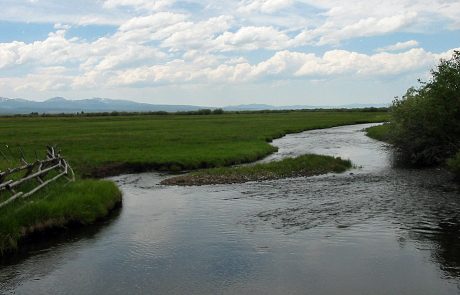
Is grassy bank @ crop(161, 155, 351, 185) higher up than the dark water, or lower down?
higher up

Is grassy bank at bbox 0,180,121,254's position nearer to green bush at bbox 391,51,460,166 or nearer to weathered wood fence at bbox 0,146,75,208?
weathered wood fence at bbox 0,146,75,208

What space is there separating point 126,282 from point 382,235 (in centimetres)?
1002

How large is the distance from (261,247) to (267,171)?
17305 millimetres

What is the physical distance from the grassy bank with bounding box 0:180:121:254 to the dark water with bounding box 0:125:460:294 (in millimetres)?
750

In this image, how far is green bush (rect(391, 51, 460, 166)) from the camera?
36.9 meters

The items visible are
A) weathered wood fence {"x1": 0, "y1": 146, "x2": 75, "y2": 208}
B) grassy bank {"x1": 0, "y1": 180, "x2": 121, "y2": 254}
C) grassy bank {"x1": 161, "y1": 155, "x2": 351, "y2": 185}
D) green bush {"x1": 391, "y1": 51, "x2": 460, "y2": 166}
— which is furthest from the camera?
green bush {"x1": 391, "y1": 51, "x2": 460, "y2": 166}

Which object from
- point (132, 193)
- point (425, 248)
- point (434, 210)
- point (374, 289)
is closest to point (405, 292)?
point (374, 289)

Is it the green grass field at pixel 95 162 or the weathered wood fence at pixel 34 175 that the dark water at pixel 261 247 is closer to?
the green grass field at pixel 95 162

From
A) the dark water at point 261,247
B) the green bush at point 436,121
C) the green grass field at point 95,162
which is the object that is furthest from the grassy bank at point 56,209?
the green bush at point 436,121

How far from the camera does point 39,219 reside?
1934 cm

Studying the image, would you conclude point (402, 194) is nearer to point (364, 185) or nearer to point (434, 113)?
point (364, 185)

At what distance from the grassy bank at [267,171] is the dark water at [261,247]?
165 inches

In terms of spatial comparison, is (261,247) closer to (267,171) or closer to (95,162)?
(267,171)

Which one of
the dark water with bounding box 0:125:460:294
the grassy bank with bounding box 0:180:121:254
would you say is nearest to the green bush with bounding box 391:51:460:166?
the dark water with bounding box 0:125:460:294
